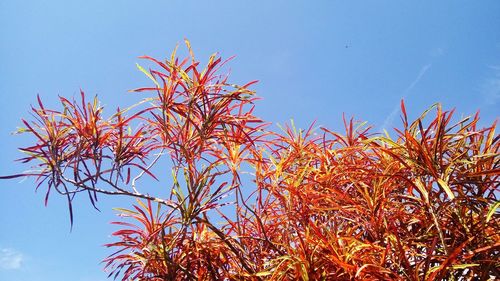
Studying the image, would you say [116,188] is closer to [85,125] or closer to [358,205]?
[85,125]

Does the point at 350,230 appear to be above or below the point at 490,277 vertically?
above

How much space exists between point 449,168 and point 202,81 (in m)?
1.22

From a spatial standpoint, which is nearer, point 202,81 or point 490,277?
point 490,277

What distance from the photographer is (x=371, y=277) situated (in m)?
1.80

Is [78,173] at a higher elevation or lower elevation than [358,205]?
higher

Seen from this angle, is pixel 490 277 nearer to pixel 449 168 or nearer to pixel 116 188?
pixel 449 168

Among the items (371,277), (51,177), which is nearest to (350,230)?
(371,277)

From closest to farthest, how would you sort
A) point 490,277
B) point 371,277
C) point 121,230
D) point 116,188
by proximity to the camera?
point 371,277, point 490,277, point 116,188, point 121,230

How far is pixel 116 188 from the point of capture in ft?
7.39

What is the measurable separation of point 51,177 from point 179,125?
2.32 feet

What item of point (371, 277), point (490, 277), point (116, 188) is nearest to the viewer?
point (371, 277)

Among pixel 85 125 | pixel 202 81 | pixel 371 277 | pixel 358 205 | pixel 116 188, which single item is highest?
pixel 202 81

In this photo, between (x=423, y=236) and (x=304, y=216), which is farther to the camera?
(x=304, y=216)

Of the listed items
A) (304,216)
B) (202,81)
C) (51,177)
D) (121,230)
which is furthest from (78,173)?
(304,216)
